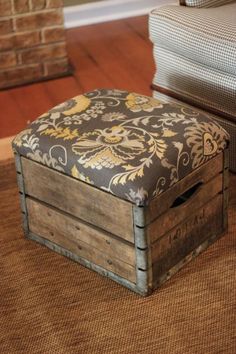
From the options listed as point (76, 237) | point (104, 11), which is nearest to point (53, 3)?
point (104, 11)

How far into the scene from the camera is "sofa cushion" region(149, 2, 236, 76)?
203 centimetres

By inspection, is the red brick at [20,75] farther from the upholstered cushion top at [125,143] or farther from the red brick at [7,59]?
the upholstered cushion top at [125,143]

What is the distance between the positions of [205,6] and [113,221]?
992 mm

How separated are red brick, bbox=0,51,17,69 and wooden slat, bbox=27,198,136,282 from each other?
114cm

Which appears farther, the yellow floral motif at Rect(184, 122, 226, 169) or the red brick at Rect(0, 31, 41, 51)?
the red brick at Rect(0, 31, 41, 51)

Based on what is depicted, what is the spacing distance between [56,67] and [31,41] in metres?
0.16

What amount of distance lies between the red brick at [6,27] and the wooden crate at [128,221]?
1131mm

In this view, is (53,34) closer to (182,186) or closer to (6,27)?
(6,27)

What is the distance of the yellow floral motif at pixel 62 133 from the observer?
172 centimetres

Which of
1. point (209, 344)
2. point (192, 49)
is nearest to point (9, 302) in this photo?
point (209, 344)

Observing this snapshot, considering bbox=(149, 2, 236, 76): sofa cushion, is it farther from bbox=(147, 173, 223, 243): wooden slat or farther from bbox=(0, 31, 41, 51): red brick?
bbox=(0, 31, 41, 51): red brick

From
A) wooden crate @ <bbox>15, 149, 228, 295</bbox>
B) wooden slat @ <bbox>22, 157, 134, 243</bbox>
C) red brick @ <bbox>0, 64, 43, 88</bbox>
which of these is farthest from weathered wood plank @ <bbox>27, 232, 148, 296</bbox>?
red brick @ <bbox>0, 64, 43, 88</bbox>

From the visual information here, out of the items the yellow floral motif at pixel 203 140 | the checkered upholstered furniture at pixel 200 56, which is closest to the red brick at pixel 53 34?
the checkered upholstered furniture at pixel 200 56

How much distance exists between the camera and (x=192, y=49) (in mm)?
2109
